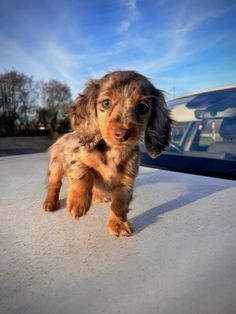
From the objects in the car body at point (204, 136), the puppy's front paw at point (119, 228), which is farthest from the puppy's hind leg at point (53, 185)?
the car body at point (204, 136)

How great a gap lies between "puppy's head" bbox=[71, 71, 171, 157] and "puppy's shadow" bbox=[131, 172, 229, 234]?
0.92ft

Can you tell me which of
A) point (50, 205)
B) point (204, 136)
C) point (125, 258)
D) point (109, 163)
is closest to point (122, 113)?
point (109, 163)

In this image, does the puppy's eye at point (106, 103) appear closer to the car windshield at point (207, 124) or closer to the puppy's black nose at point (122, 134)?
the puppy's black nose at point (122, 134)

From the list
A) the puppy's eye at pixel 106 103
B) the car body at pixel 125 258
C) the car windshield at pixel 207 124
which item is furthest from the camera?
the car windshield at pixel 207 124

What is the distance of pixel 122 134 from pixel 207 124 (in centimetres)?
264

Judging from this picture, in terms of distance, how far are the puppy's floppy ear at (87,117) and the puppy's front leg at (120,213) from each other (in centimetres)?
35

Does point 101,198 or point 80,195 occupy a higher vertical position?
point 80,195

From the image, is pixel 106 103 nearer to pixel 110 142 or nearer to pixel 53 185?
pixel 110 142

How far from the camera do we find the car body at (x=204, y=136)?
234 cm

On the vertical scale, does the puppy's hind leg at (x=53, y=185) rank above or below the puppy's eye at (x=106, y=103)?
below

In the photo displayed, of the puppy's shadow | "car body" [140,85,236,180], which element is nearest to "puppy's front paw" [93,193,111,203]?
the puppy's shadow

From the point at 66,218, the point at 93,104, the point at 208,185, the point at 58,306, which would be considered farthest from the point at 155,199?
the point at 58,306

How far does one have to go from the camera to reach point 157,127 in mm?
1976

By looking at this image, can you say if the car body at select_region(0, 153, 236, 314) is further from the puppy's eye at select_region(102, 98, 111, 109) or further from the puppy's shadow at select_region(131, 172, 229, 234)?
the puppy's eye at select_region(102, 98, 111, 109)
